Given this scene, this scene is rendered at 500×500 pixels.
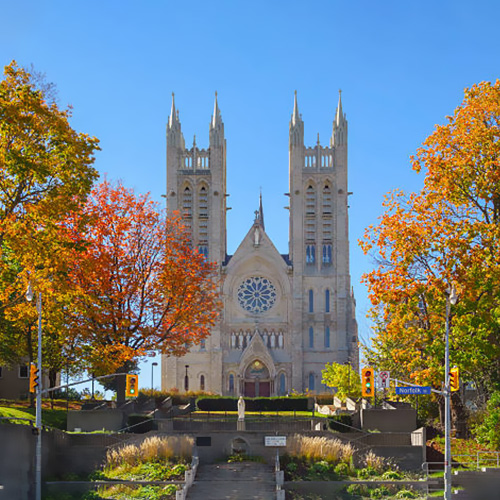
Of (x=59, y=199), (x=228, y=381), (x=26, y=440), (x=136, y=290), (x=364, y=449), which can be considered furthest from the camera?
(x=228, y=381)

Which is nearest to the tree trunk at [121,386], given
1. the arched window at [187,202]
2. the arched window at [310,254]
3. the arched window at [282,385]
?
the arched window at [282,385]

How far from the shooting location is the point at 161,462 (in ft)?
118

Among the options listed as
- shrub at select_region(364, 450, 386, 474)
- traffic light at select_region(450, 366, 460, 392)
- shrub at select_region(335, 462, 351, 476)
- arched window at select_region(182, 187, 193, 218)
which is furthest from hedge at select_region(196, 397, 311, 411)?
traffic light at select_region(450, 366, 460, 392)

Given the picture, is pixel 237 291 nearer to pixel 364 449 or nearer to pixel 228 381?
pixel 228 381

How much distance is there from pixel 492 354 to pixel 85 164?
17508 mm

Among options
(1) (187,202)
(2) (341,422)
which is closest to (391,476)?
(2) (341,422)

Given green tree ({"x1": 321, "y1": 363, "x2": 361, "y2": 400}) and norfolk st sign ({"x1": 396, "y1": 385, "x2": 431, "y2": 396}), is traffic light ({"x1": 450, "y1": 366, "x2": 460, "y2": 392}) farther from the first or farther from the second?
green tree ({"x1": 321, "y1": 363, "x2": 361, "y2": 400})

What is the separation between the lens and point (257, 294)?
8956 cm

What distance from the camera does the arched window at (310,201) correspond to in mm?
90625

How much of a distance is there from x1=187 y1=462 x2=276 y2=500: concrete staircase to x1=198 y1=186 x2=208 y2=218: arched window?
183 feet

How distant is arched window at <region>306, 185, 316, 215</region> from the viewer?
90625 mm

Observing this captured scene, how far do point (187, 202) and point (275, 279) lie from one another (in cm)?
1169

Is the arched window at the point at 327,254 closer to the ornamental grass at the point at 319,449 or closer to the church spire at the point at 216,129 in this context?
the church spire at the point at 216,129

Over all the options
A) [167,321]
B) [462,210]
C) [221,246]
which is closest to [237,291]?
[221,246]
